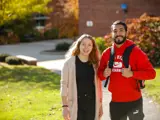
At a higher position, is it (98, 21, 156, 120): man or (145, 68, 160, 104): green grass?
(98, 21, 156, 120): man

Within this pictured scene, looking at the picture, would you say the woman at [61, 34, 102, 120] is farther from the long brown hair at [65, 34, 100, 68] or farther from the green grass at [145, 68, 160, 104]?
the green grass at [145, 68, 160, 104]

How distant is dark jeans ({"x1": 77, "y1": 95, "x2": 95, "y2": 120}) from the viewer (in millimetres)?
4604

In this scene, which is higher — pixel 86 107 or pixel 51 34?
pixel 86 107

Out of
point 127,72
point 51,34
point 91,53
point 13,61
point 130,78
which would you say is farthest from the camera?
point 51,34

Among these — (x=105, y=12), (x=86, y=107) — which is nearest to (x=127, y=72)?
(x=86, y=107)

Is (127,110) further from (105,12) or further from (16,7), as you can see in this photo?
(105,12)

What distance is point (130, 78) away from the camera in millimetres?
4535

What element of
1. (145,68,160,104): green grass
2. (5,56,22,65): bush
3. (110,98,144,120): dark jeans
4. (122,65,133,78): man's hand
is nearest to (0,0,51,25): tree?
(5,56,22,65): bush

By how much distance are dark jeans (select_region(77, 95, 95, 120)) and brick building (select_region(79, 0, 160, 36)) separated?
20.4 m

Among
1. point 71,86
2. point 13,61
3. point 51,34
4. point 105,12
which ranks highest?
point 105,12

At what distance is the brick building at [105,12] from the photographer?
24547mm

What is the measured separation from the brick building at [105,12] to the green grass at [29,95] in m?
11.3

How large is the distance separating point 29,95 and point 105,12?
17011mm

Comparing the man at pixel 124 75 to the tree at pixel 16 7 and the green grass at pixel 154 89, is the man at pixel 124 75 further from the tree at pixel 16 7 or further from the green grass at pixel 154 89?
the tree at pixel 16 7
